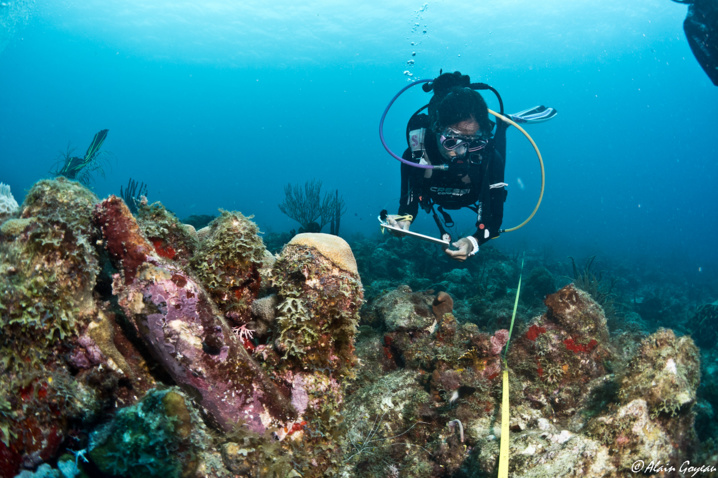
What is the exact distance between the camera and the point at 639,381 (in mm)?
2547

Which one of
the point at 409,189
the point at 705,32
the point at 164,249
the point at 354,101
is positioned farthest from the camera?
the point at 354,101

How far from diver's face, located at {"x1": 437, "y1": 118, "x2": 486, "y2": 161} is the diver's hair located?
0.08 m

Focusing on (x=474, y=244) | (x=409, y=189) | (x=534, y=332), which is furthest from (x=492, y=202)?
(x=534, y=332)

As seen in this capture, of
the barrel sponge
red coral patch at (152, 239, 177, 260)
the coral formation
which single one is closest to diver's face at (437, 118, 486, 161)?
the barrel sponge

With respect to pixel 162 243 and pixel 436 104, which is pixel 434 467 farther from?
pixel 436 104

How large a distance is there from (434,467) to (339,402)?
46.8 inches

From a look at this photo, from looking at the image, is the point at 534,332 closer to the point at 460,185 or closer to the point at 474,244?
the point at 474,244

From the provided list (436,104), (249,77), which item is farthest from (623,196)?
(436,104)

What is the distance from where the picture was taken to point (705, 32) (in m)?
8.97

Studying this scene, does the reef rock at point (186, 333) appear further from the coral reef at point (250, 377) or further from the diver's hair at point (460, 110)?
the diver's hair at point (460, 110)

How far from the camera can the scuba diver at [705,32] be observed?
8805mm

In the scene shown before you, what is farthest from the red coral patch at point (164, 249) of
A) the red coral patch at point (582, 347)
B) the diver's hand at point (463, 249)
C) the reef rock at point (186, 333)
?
the red coral patch at point (582, 347)

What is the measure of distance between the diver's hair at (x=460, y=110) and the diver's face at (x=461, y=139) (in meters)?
0.08

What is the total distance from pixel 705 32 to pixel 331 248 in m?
13.3
